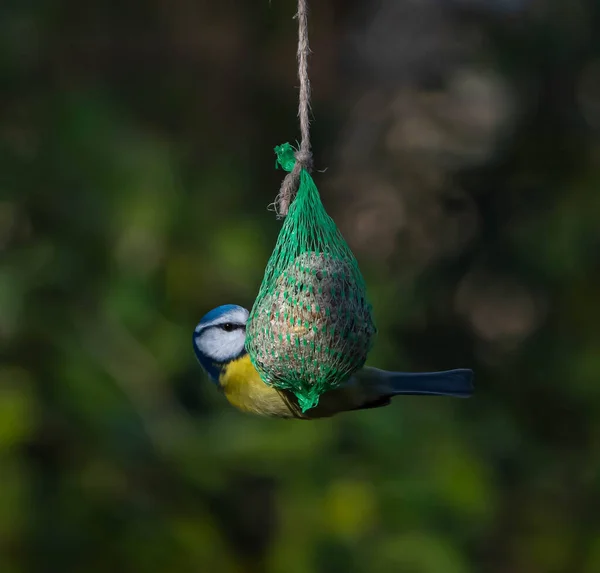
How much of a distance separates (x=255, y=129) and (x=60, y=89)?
3.18 feet

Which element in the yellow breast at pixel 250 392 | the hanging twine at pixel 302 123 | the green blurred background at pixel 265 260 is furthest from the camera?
the green blurred background at pixel 265 260

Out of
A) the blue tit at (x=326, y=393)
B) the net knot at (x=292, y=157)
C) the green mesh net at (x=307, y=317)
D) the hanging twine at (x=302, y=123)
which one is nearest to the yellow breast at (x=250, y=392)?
the blue tit at (x=326, y=393)

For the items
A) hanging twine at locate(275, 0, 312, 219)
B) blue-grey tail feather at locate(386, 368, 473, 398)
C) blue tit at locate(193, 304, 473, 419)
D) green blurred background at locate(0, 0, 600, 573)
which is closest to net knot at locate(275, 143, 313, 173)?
hanging twine at locate(275, 0, 312, 219)

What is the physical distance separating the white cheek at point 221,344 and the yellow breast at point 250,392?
0.09 ft

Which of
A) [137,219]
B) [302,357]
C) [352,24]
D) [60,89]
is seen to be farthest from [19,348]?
[352,24]

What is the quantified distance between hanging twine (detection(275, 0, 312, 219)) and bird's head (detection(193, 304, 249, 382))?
0.35 m

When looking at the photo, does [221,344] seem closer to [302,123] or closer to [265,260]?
[302,123]

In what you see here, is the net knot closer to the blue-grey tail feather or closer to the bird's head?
the bird's head

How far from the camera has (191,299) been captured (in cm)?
368

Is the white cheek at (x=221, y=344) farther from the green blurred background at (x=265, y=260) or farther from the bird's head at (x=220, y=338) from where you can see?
the green blurred background at (x=265, y=260)

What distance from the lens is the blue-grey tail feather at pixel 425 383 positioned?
2.33m

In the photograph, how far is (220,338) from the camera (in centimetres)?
243

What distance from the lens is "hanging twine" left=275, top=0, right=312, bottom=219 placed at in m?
1.92

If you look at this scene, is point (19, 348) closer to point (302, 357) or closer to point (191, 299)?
point (191, 299)
